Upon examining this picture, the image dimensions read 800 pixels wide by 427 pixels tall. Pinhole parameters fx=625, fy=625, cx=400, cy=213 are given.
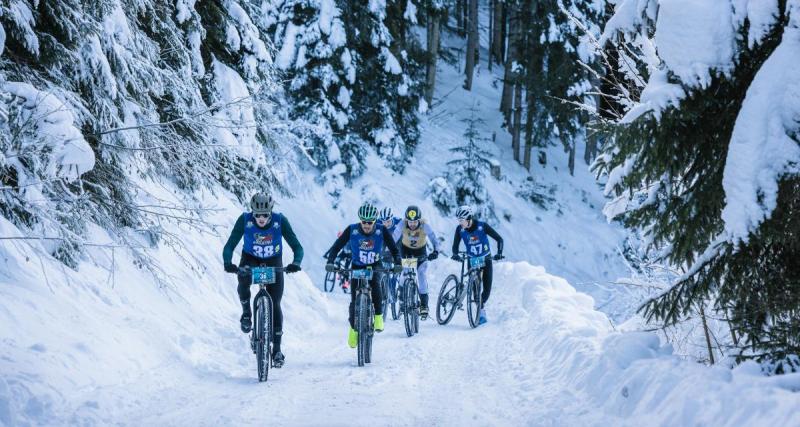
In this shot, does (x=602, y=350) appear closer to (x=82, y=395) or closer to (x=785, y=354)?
(x=785, y=354)

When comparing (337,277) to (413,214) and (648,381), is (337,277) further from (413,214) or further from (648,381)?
(648,381)

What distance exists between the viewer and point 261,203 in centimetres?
769

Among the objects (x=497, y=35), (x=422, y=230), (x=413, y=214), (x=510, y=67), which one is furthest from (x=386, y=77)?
(x=497, y=35)

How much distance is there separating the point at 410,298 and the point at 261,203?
425 cm

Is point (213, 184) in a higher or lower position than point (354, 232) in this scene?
higher

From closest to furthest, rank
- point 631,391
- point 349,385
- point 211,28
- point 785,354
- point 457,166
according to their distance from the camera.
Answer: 1. point 785,354
2. point 631,391
3. point 349,385
4. point 211,28
5. point 457,166

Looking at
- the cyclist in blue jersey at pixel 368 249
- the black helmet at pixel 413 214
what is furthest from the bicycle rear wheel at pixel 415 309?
the cyclist in blue jersey at pixel 368 249

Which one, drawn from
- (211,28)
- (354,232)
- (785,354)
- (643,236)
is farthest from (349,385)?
(211,28)

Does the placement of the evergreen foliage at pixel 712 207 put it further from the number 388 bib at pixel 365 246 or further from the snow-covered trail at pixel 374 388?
the number 388 bib at pixel 365 246

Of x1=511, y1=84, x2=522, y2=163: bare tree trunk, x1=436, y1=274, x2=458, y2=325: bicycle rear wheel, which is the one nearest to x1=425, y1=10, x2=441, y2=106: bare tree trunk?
x1=511, y1=84, x2=522, y2=163: bare tree trunk

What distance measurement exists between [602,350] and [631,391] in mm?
1355

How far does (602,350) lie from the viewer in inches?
256

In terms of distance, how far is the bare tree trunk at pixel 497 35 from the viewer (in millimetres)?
42162

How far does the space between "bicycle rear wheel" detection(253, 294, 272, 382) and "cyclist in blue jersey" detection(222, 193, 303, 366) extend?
6.5 inches
